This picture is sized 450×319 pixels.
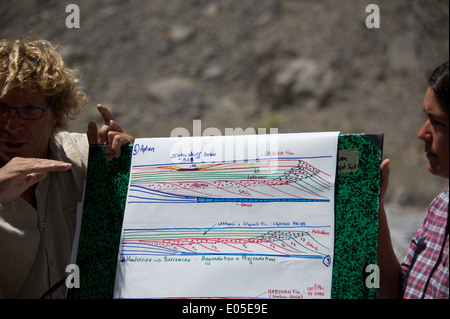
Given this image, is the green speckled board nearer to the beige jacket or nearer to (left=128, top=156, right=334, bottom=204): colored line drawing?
(left=128, top=156, right=334, bottom=204): colored line drawing

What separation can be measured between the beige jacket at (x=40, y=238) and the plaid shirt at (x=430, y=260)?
4.72ft

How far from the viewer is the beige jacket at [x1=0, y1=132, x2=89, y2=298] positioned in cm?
235

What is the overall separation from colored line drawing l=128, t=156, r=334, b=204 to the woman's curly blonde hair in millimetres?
580

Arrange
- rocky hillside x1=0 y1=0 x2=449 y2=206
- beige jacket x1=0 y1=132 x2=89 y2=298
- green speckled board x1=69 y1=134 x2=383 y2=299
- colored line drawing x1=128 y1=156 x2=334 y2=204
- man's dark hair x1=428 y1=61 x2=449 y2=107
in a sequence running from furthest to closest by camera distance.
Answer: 1. rocky hillside x1=0 y1=0 x2=449 y2=206
2. beige jacket x1=0 y1=132 x2=89 y2=298
3. colored line drawing x1=128 y1=156 x2=334 y2=204
4. green speckled board x1=69 y1=134 x2=383 y2=299
5. man's dark hair x1=428 y1=61 x2=449 y2=107

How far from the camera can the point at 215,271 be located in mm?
2125

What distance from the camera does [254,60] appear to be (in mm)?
10766

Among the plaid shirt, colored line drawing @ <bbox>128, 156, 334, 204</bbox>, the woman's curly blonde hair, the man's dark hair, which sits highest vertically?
the woman's curly blonde hair

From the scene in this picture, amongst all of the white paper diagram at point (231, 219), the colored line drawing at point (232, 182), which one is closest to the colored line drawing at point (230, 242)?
the white paper diagram at point (231, 219)

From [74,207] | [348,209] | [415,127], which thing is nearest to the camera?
[348,209]

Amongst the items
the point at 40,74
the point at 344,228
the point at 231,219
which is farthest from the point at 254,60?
the point at 344,228

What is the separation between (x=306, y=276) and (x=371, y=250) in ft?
0.85

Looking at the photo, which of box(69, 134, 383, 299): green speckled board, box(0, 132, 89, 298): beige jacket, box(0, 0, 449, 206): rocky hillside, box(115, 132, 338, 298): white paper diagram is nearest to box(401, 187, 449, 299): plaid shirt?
box(69, 134, 383, 299): green speckled board

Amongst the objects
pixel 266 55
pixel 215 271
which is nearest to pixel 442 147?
pixel 215 271
